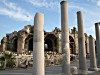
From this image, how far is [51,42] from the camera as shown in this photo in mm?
61906

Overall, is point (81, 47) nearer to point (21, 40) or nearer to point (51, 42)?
point (21, 40)

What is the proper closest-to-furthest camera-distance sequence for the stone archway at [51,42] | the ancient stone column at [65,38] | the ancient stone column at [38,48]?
the ancient stone column at [38,48] < the ancient stone column at [65,38] < the stone archway at [51,42]

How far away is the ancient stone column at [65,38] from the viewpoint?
1496 cm

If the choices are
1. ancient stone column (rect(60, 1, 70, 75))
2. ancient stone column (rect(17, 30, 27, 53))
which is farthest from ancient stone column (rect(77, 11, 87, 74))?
ancient stone column (rect(17, 30, 27, 53))

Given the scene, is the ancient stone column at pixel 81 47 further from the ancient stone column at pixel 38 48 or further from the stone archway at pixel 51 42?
the stone archway at pixel 51 42

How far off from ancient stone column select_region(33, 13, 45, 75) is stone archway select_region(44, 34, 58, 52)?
4886 centimetres

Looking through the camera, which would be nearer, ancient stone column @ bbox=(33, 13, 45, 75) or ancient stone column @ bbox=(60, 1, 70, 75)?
ancient stone column @ bbox=(33, 13, 45, 75)

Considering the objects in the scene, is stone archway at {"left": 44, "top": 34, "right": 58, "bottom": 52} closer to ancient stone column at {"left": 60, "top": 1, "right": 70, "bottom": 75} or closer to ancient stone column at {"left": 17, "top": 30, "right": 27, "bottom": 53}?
ancient stone column at {"left": 17, "top": 30, "right": 27, "bottom": 53}

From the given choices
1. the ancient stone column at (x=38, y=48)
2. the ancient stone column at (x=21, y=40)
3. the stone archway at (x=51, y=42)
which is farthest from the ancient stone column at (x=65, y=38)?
the stone archway at (x=51, y=42)

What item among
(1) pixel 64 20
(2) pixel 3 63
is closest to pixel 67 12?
(1) pixel 64 20

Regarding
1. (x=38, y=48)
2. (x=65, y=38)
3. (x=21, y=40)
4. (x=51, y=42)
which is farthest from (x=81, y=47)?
(x=51, y=42)

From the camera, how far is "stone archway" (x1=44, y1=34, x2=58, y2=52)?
60.4 metres

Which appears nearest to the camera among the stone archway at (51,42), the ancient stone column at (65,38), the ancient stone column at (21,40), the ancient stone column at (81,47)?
the ancient stone column at (65,38)

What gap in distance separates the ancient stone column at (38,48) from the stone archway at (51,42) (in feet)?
160
